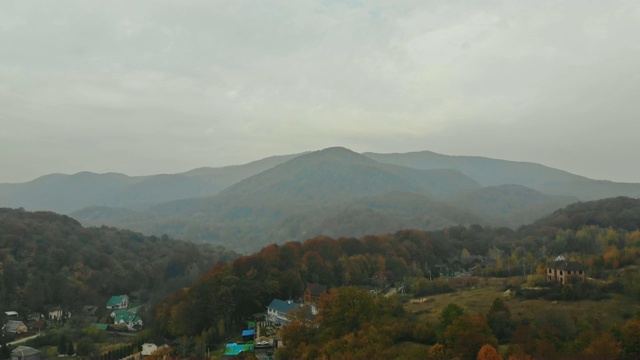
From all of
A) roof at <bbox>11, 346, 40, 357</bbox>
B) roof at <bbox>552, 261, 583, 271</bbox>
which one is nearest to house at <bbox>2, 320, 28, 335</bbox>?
roof at <bbox>11, 346, 40, 357</bbox>

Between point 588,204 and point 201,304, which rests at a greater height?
point 588,204

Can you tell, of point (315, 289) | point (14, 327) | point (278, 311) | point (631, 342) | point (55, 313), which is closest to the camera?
point (631, 342)

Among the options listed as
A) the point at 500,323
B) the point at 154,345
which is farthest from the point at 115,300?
the point at 500,323

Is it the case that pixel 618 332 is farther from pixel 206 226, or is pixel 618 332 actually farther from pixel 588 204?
pixel 206 226

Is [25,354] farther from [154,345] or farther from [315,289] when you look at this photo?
[315,289]

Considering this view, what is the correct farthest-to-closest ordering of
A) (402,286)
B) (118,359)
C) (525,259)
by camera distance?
1. (525,259)
2. (402,286)
3. (118,359)

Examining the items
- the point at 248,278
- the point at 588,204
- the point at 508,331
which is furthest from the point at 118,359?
the point at 588,204
